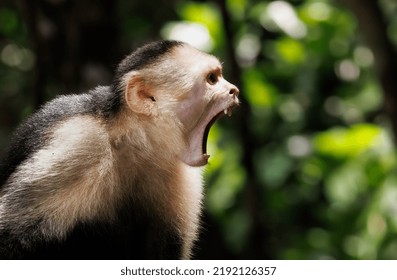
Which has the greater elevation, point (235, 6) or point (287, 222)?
point (235, 6)

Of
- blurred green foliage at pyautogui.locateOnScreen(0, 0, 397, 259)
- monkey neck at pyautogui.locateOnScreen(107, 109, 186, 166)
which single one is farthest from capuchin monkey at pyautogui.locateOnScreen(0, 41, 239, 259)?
blurred green foliage at pyautogui.locateOnScreen(0, 0, 397, 259)

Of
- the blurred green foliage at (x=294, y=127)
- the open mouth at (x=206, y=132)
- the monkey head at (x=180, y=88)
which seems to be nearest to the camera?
the open mouth at (x=206, y=132)

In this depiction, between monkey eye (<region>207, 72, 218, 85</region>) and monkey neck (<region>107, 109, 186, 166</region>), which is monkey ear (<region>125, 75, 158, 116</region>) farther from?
monkey eye (<region>207, 72, 218, 85</region>)

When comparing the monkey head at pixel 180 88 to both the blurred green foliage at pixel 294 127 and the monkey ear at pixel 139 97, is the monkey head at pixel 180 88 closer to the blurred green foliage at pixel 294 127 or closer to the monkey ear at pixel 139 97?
the monkey ear at pixel 139 97

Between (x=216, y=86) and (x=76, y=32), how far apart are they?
1817mm

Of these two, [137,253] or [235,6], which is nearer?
[137,253]

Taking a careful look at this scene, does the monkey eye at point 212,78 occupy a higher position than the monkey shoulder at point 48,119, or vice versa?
the monkey eye at point 212,78

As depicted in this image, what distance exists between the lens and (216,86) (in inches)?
106

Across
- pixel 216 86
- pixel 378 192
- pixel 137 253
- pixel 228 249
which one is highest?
pixel 216 86

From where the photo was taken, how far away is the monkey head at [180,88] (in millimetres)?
2688

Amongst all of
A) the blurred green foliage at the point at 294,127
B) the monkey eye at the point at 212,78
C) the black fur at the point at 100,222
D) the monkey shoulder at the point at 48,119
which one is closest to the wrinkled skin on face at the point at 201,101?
the monkey eye at the point at 212,78

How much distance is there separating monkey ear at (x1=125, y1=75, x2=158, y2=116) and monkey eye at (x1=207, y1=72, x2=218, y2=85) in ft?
0.67

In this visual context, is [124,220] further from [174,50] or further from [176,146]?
[174,50]
